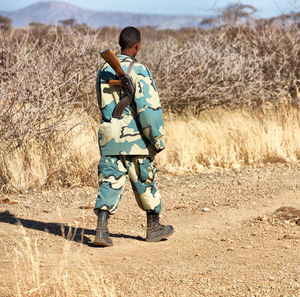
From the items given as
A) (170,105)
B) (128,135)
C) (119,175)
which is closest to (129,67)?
(128,135)

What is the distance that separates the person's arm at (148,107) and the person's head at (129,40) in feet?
0.64

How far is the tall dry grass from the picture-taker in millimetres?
6898

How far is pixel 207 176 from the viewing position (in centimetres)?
734

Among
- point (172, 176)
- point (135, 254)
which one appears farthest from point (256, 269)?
point (172, 176)

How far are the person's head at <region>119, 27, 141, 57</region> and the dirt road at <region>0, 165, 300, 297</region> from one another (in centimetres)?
145

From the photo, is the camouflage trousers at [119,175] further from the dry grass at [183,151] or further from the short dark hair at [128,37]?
the dry grass at [183,151]

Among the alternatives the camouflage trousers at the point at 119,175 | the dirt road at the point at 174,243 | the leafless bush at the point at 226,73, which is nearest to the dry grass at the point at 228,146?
the dirt road at the point at 174,243

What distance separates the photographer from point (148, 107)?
4.36 metres

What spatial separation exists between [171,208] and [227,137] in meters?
2.72

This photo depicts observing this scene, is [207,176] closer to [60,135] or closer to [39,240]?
[60,135]

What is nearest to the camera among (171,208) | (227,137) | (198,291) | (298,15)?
(198,291)

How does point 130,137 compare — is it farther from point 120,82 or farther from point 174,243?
point 174,243

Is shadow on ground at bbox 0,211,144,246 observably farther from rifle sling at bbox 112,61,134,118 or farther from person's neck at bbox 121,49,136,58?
person's neck at bbox 121,49,136,58

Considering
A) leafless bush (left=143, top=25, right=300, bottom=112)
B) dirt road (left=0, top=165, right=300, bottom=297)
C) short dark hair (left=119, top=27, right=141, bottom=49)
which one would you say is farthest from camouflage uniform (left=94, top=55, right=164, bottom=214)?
leafless bush (left=143, top=25, right=300, bottom=112)
